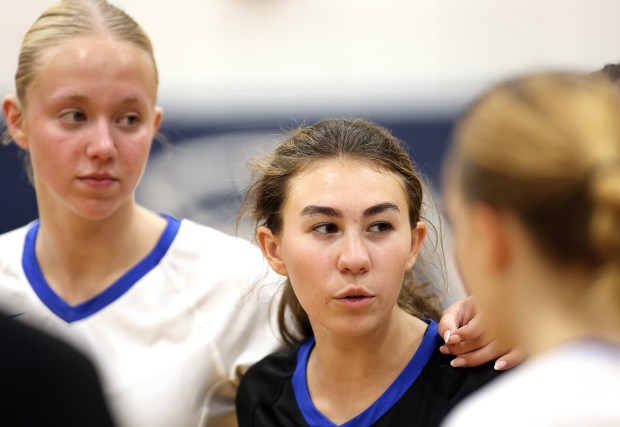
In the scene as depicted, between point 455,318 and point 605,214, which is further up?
point 605,214

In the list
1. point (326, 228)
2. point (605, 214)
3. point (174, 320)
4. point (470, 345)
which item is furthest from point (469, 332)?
point (605, 214)

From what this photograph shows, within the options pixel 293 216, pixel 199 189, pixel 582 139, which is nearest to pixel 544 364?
pixel 582 139

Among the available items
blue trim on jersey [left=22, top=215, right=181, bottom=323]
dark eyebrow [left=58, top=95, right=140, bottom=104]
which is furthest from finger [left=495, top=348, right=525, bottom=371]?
dark eyebrow [left=58, top=95, right=140, bottom=104]

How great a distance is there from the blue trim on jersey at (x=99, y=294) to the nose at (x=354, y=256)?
636 mm

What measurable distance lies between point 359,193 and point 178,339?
610mm

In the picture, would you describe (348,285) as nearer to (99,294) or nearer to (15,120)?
(99,294)

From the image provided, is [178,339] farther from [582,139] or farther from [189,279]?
[582,139]

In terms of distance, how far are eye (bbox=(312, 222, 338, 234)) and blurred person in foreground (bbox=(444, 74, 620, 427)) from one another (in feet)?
2.41

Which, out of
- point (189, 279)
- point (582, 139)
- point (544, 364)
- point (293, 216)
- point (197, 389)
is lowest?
point (197, 389)

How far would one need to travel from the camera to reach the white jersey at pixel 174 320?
6.68ft

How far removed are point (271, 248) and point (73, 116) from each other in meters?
0.54

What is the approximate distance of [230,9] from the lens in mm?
4750

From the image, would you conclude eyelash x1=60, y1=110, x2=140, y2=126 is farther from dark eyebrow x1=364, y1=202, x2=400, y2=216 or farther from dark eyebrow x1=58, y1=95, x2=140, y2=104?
dark eyebrow x1=364, y1=202, x2=400, y2=216

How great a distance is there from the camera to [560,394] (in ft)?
2.93
